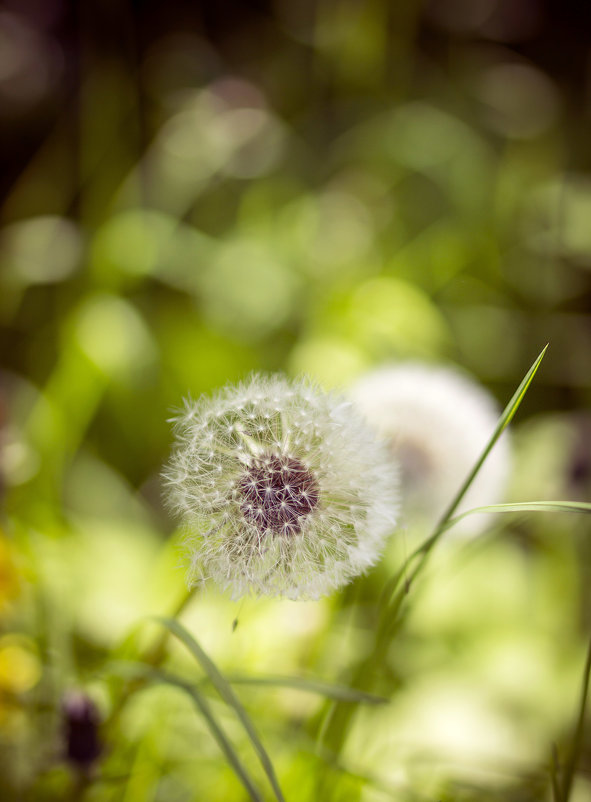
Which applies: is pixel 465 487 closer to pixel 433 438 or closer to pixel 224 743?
pixel 224 743

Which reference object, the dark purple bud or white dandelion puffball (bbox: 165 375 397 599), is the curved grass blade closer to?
white dandelion puffball (bbox: 165 375 397 599)

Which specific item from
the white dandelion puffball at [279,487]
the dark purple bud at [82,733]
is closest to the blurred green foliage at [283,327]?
the dark purple bud at [82,733]

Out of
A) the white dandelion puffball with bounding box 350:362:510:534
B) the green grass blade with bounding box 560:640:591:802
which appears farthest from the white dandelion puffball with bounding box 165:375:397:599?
the white dandelion puffball with bounding box 350:362:510:534

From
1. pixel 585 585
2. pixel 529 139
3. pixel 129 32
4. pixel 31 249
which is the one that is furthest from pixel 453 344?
pixel 129 32

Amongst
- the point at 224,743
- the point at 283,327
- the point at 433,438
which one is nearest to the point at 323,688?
the point at 224,743

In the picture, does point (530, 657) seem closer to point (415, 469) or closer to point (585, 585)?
point (585, 585)

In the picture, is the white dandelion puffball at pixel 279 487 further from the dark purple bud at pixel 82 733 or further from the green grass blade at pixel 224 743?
the dark purple bud at pixel 82 733
